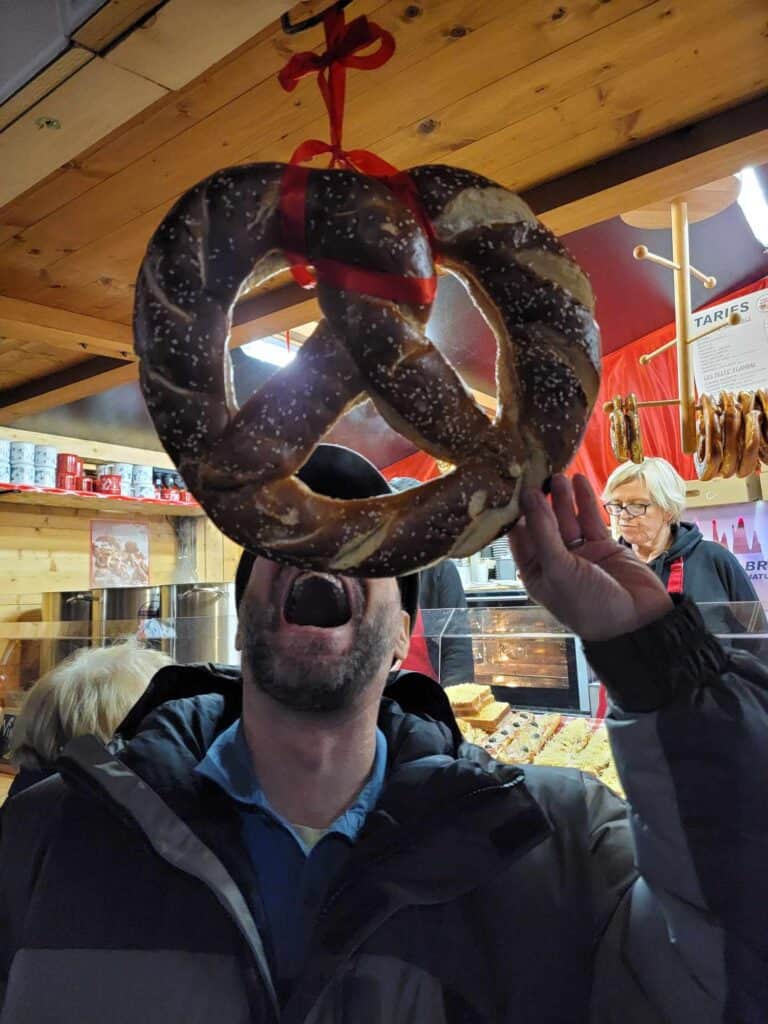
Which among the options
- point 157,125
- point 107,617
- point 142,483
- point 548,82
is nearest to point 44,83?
point 157,125

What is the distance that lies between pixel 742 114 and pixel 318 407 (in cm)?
132

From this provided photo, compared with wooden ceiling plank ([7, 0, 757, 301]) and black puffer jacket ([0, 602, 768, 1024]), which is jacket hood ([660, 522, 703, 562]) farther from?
wooden ceiling plank ([7, 0, 757, 301])

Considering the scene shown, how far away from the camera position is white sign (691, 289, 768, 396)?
13.2 feet

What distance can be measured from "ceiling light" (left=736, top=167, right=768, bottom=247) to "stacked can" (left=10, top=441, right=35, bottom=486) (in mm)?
3880

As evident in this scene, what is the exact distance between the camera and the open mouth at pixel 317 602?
4.02ft

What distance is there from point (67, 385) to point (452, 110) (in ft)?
7.59

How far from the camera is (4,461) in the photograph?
391 centimetres

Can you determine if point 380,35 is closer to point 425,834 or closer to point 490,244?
point 490,244

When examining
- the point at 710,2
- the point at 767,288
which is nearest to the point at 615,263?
the point at 767,288

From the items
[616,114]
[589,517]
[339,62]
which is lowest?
[589,517]

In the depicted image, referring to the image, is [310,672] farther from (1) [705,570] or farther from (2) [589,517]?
(1) [705,570]

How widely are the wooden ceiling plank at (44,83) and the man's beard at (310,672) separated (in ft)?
3.10

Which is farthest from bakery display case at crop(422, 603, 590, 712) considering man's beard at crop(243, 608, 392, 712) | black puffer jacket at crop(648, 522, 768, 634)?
man's beard at crop(243, 608, 392, 712)

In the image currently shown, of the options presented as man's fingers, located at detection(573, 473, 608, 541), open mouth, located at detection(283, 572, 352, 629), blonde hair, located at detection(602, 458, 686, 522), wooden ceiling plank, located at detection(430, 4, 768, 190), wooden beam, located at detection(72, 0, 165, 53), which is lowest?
open mouth, located at detection(283, 572, 352, 629)
